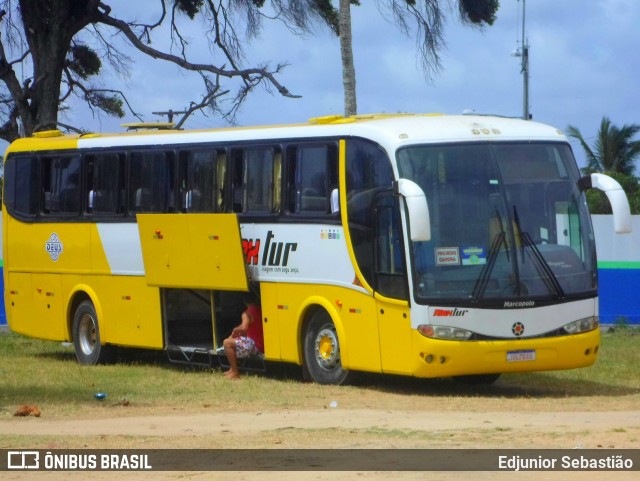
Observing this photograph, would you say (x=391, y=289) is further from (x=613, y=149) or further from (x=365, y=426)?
(x=613, y=149)

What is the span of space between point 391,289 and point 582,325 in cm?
232

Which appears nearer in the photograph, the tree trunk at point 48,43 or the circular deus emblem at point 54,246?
the circular deus emblem at point 54,246

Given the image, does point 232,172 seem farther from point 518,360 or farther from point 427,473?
point 427,473

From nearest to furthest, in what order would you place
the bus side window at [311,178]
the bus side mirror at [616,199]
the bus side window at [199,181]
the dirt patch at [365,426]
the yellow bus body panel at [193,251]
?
the dirt patch at [365,426]
the bus side mirror at [616,199]
the bus side window at [311,178]
the yellow bus body panel at [193,251]
the bus side window at [199,181]

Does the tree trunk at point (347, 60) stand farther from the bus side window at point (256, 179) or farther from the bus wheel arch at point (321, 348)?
the bus wheel arch at point (321, 348)

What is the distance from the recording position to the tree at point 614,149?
53.8 meters

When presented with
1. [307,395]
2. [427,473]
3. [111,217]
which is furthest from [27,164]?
[427,473]

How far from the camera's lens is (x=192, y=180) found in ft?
64.5

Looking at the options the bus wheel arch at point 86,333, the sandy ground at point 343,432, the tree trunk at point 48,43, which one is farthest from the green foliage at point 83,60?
the sandy ground at point 343,432

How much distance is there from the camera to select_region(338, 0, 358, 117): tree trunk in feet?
83.5

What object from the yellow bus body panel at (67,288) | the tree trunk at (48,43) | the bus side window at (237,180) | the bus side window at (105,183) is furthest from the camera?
the tree trunk at (48,43)

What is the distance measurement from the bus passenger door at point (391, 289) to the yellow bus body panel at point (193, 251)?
2.68 m

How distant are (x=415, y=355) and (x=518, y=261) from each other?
5.24 feet

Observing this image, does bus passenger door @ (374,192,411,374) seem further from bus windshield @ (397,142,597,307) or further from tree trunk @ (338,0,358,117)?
tree trunk @ (338,0,358,117)
